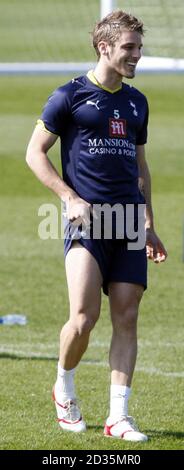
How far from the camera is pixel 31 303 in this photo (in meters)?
11.6

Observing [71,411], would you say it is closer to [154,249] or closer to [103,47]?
[154,249]

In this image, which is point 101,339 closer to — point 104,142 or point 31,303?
point 31,303

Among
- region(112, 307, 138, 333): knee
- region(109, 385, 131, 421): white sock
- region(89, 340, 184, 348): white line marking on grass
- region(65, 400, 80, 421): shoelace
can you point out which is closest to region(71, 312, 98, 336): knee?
region(112, 307, 138, 333): knee

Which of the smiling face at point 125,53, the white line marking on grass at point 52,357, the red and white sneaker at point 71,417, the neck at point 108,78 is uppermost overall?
the smiling face at point 125,53

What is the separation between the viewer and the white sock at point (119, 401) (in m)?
6.82

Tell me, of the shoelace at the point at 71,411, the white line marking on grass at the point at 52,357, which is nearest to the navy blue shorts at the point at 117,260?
the shoelace at the point at 71,411

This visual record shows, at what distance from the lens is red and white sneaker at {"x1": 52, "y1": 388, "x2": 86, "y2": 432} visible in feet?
23.0

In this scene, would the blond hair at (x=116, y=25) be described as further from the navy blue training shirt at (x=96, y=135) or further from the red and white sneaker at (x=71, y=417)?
the red and white sneaker at (x=71, y=417)

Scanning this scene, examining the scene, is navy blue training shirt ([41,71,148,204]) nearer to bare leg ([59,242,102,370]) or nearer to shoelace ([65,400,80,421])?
bare leg ([59,242,102,370])

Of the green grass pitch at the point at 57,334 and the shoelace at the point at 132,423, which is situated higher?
the shoelace at the point at 132,423

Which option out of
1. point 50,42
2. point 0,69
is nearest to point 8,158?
point 50,42

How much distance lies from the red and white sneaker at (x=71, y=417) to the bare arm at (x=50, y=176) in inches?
42.9

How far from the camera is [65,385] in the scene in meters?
7.07

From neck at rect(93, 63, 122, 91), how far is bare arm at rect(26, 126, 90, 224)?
1.30 feet
